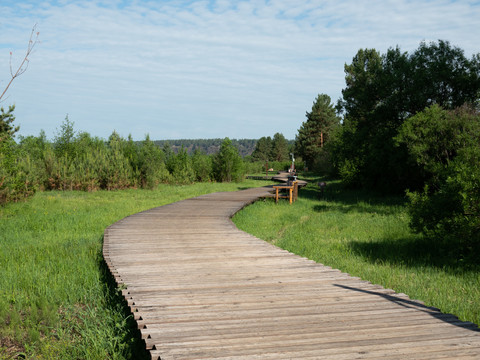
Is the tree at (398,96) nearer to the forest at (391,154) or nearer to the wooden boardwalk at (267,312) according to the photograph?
the forest at (391,154)

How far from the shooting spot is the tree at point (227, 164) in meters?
27.4

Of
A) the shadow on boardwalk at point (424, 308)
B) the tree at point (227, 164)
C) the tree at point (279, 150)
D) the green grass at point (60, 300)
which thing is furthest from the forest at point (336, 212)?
the tree at point (279, 150)

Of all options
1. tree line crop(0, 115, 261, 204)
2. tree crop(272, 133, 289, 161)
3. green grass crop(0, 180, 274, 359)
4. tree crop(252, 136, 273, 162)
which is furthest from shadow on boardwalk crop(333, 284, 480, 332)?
tree crop(252, 136, 273, 162)

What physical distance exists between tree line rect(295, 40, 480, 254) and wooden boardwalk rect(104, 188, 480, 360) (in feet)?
12.0

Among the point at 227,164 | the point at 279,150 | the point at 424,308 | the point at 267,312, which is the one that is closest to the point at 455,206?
the point at 424,308

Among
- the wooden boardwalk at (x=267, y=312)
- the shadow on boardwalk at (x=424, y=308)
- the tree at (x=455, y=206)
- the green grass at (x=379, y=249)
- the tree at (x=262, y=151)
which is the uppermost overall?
the tree at (x=262, y=151)

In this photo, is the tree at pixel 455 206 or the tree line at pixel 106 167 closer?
the tree at pixel 455 206

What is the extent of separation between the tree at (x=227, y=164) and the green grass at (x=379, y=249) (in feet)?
41.9

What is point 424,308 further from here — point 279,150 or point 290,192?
point 279,150

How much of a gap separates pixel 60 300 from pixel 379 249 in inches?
241

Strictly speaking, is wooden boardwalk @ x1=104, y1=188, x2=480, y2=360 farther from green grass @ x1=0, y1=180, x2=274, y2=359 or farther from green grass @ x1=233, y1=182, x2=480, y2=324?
green grass @ x1=233, y1=182, x2=480, y2=324

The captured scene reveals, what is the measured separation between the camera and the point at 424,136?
13.2 m

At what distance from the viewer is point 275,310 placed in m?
3.69

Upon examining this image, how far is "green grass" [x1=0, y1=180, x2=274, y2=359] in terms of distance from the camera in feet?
12.6
